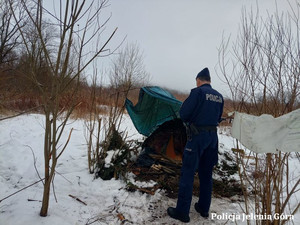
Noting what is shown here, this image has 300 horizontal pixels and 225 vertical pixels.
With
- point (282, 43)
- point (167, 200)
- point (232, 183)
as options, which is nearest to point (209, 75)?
point (282, 43)

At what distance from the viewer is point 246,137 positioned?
6.09ft

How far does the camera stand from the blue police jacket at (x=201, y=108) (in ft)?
8.34

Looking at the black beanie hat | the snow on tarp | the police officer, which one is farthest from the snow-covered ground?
the black beanie hat

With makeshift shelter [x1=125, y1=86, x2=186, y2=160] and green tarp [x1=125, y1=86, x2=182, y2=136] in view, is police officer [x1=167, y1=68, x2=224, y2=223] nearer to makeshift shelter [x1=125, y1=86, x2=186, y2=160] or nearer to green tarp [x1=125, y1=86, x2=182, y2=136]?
green tarp [x1=125, y1=86, x2=182, y2=136]

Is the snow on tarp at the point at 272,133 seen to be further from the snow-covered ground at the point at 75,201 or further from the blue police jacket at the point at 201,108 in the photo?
the snow-covered ground at the point at 75,201

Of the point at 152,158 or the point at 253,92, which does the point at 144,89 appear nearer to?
the point at 152,158

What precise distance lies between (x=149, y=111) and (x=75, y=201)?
242cm

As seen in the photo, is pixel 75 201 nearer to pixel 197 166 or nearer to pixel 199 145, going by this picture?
pixel 197 166

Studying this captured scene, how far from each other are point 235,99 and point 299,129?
0.69m

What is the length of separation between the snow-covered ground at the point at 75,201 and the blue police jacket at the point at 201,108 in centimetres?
130

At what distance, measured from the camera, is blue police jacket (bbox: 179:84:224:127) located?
2.54m

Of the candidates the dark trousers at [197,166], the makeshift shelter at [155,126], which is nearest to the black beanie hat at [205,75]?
the dark trousers at [197,166]

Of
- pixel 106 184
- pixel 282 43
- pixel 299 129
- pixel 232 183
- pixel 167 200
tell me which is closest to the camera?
pixel 299 129

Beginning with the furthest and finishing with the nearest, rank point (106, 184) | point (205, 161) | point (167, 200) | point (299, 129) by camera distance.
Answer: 1. point (106, 184)
2. point (167, 200)
3. point (205, 161)
4. point (299, 129)
